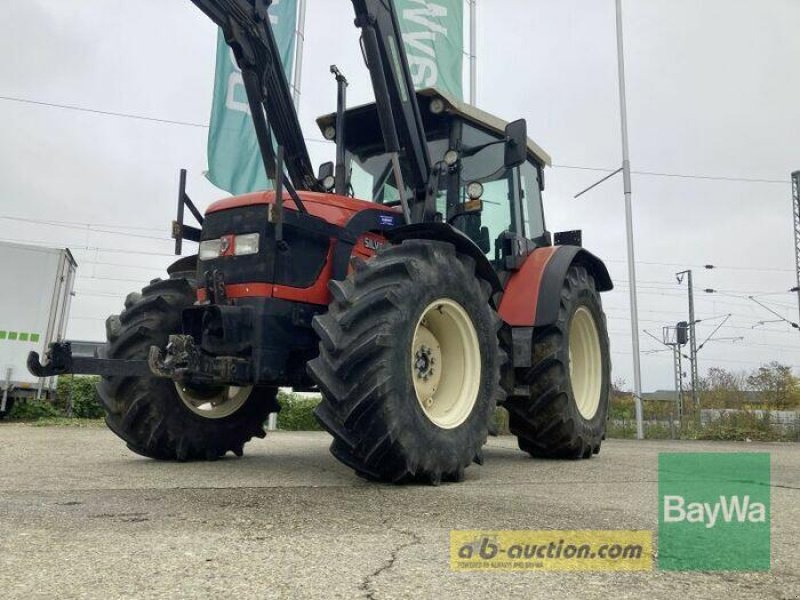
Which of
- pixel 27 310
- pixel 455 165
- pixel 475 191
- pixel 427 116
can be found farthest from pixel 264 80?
pixel 27 310

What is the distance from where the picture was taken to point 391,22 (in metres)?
4.75

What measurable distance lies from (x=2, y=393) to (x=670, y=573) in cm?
1294

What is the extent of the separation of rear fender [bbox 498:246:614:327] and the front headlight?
2.24m

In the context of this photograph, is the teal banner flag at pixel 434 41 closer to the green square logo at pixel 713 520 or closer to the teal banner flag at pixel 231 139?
the teal banner flag at pixel 231 139

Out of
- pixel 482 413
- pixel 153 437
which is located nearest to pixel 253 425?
pixel 153 437

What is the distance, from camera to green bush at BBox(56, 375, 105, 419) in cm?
1372

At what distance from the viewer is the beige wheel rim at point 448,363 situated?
13.6 ft

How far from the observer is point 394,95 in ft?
15.6

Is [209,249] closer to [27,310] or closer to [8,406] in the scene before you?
[27,310]

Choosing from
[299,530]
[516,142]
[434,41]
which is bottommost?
[299,530]

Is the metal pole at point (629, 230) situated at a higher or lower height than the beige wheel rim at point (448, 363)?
higher

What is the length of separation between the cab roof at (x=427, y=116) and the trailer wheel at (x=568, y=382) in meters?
1.58

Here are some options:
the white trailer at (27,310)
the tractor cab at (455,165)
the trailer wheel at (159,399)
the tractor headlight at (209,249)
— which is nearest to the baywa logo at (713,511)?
the tractor cab at (455,165)

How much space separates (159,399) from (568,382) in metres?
3.21
